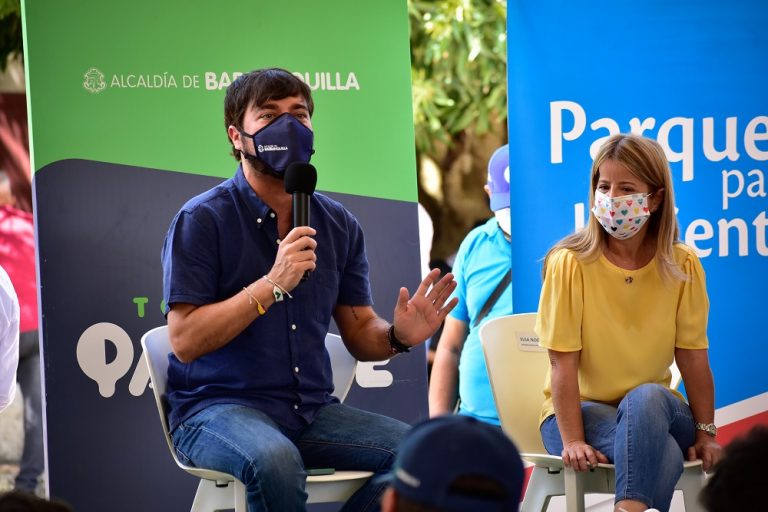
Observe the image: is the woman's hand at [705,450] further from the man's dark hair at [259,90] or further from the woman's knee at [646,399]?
the man's dark hair at [259,90]

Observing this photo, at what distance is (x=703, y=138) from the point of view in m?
4.05

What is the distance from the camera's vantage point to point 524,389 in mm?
3516

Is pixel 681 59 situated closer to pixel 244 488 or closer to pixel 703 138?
pixel 703 138

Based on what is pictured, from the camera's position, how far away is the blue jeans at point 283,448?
273 centimetres

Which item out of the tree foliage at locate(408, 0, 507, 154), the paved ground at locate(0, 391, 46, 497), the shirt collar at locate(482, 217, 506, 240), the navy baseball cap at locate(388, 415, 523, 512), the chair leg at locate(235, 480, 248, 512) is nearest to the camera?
the navy baseball cap at locate(388, 415, 523, 512)

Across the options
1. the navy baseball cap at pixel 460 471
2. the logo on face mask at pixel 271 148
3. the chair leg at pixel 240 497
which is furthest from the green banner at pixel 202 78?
the navy baseball cap at pixel 460 471

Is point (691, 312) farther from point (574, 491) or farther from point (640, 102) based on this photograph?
point (640, 102)

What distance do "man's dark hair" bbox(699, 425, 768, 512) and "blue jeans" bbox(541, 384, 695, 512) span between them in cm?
120

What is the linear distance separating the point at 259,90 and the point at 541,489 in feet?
5.12

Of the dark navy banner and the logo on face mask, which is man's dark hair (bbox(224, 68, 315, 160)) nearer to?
the logo on face mask

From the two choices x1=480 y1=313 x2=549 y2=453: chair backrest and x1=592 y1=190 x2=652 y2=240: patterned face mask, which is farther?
x1=480 y1=313 x2=549 y2=453: chair backrest

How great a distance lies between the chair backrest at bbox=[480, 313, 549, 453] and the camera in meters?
3.46

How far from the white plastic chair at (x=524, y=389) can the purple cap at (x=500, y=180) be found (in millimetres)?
1356

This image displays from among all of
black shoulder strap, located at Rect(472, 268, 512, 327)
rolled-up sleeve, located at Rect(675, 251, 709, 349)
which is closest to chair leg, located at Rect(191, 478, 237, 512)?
rolled-up sleeve, located at Rect(675, 251, 709, 349)
